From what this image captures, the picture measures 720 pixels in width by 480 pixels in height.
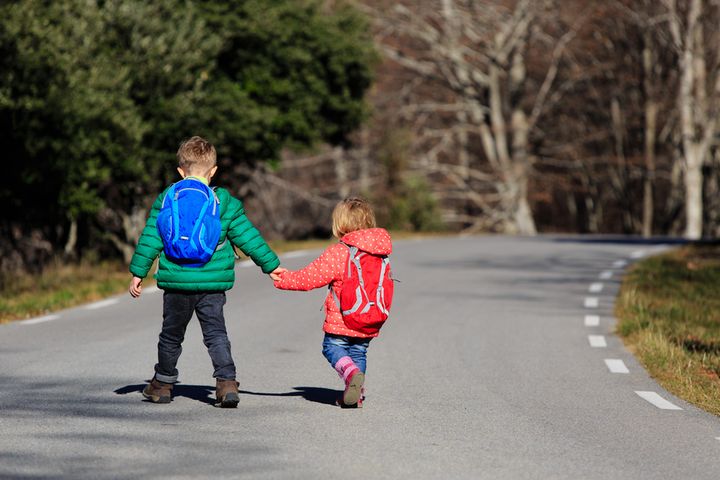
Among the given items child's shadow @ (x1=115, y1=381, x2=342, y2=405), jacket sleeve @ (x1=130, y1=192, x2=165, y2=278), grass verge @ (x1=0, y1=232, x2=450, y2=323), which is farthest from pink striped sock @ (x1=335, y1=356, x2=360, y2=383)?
grass verge @ (x1=0, y1=232, x2=450, y2=323)

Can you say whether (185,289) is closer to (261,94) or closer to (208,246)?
(208,246)

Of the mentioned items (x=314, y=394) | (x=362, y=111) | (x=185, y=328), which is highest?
(x=362, y=111)

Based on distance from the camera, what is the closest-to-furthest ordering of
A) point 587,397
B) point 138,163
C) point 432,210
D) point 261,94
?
point 587,397 < point 138,163 < point 261,94 < point 432,210

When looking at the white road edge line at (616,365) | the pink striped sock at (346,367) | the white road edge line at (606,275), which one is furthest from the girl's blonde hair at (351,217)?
the white road edge line at (606,275)

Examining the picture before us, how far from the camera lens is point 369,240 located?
775 cm

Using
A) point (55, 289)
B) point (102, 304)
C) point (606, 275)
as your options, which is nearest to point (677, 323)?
point (102, 304)

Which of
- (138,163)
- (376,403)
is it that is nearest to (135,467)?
(376,403)

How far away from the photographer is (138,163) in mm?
24375

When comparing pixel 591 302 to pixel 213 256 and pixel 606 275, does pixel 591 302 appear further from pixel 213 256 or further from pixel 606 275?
pixel 213 256

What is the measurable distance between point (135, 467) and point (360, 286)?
220 centimetres

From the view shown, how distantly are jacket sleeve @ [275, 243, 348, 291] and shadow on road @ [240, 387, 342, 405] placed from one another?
85 centimetres

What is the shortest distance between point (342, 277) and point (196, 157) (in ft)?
3.63

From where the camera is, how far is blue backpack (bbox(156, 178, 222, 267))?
24.6ft

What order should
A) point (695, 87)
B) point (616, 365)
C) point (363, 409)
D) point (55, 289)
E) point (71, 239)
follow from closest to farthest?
point (363, 409) < point (616, 365) < point (55, 289) < point (71, 239) < point (695, 87)
